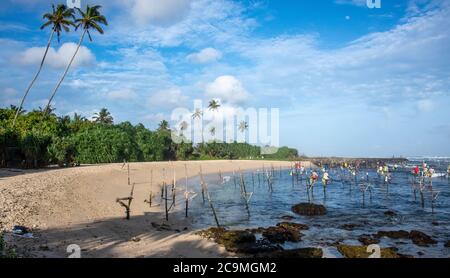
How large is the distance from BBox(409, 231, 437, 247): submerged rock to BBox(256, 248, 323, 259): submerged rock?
6.93 m

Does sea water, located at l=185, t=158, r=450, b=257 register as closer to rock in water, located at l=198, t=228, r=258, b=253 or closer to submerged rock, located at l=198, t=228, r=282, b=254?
submerged rock, located at l=198, t=228, r=282, b=254

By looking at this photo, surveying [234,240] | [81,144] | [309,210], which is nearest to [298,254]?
[234,240]

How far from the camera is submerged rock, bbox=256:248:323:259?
16.6m

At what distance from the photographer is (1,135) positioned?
132 feet

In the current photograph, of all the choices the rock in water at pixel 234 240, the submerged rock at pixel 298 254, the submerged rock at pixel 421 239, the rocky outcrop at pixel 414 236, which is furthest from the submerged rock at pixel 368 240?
the rock in water at pixel 234 240

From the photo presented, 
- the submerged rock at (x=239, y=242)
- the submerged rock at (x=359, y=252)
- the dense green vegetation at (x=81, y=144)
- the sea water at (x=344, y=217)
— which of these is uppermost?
the dense green vegetation at (x=81, y=144)

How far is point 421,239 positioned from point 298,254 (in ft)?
28.9

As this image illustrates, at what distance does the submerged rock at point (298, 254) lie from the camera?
54.5 feet

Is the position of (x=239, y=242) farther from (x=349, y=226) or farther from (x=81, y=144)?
(x=81, y=144)

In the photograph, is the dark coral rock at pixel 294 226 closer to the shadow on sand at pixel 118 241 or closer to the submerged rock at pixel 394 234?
the submerged rock at pixel 394 234

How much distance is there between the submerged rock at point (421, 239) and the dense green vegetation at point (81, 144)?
132 ft

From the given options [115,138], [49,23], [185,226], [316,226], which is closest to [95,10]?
[49,23]

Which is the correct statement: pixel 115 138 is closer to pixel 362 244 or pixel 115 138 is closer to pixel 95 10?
pixel 95 10
